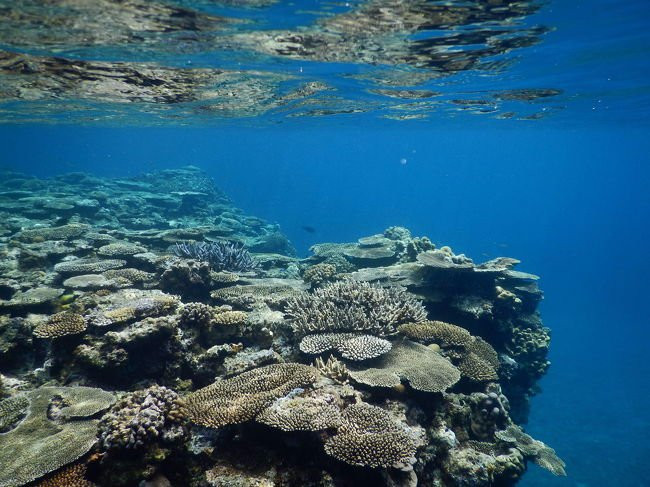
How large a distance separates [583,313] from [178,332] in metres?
76.6

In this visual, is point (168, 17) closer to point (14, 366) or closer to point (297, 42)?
point (297, 42)

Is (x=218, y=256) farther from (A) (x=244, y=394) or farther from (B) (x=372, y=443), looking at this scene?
(B) (x=372, y=443)

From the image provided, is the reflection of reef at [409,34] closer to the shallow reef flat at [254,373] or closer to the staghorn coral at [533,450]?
the shallow reef flat at [254,373]

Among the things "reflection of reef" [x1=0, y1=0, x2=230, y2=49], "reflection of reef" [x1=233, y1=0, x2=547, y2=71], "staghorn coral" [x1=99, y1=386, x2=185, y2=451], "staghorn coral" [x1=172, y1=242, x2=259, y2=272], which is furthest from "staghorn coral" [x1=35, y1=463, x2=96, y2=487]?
"reflection of reef" [x1=233, y1=0, x2=547, y2=71]

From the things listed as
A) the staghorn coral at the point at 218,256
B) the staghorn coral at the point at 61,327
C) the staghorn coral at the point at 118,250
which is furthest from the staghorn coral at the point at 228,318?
the staghorn coral at the point at 118,250

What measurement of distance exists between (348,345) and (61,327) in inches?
211

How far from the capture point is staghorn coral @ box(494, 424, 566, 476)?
25.7 feet

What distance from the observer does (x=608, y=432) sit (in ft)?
82.0

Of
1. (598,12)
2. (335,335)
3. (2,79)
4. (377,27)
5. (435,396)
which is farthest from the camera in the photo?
(2,79)

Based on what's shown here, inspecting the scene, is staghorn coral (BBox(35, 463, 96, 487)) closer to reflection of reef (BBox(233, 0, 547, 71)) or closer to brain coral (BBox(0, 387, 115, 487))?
brain coral (BBox(0, 387, 115, 487))

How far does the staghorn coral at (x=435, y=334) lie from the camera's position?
347 inches

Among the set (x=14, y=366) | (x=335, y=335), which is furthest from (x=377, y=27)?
(x=14, y=366)

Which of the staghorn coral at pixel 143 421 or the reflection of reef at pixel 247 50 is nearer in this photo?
the staghorn coral at pixel 143 421

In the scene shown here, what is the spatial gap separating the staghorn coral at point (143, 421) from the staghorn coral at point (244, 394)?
316 mm
